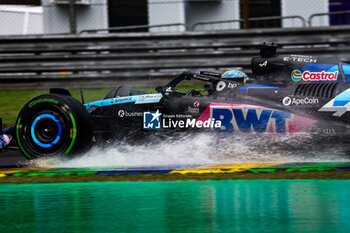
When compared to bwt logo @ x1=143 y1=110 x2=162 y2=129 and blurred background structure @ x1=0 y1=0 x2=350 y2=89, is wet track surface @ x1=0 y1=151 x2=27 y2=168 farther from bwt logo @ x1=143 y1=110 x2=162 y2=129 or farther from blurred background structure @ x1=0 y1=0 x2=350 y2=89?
blurred background structure @ x1=0 y1=0 x2=350 y2=89

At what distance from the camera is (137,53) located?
10281 mm

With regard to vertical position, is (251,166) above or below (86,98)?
below

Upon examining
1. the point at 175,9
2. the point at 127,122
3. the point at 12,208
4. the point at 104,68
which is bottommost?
the point at 12,208

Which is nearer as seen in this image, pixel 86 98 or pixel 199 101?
pixel 199 101

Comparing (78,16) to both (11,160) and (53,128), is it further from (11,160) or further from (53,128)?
(53,128)

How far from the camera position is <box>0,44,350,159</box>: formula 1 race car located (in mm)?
5773

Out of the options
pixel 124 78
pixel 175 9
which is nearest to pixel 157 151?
pixel 124 78

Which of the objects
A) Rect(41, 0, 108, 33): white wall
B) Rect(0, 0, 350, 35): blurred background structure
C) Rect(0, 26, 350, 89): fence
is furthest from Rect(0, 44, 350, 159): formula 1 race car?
Rect(41, 0, 108, 33): white wall

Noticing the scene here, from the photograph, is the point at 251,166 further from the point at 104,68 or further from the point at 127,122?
the point at 104,68

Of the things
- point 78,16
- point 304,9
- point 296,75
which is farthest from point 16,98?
point 304,9

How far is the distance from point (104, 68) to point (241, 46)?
92.9 inches

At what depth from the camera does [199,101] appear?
20.2 feet

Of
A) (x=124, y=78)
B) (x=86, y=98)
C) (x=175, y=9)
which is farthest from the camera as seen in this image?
(x=175, y=9)

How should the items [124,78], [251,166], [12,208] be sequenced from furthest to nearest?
[124,78]
[251,166]
[12,208]
